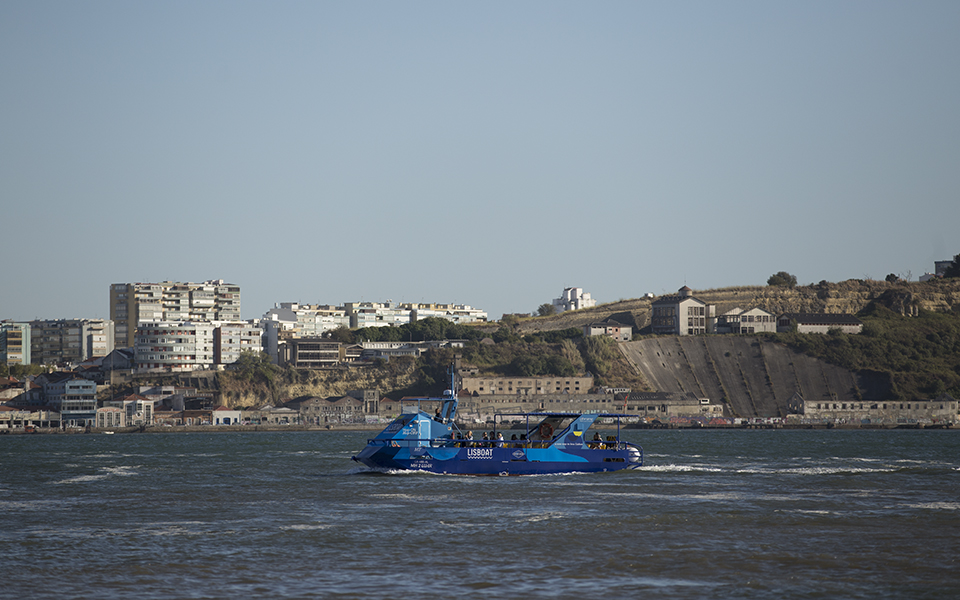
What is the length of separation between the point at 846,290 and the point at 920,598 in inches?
7250

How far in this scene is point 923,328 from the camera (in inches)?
6624

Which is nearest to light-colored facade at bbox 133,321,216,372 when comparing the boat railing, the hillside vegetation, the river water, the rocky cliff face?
the hillside vegetation

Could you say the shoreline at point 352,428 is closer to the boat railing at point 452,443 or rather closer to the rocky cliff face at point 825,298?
the rocky cliff face at point 825,298

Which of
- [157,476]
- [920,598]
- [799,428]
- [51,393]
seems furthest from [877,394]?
[920,598]

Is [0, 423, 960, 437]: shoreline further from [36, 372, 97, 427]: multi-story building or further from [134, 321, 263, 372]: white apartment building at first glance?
[134, 321, 263, 372]: white apartment building

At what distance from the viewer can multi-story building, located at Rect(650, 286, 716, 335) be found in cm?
17300

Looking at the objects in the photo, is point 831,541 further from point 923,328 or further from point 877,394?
point 923,328

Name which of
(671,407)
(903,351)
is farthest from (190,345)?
(903,351)

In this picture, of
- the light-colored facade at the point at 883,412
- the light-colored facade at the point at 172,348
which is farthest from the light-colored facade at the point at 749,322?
the light-colored facade at the point at 172,348

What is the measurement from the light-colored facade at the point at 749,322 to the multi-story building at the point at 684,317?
2404 mm

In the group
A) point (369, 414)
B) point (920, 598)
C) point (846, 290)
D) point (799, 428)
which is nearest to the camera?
point (920, 598)

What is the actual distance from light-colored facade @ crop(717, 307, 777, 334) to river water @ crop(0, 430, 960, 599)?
405ft

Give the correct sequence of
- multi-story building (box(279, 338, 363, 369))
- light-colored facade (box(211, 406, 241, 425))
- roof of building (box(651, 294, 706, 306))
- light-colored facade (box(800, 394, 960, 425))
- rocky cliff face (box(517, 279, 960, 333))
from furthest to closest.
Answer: rocky cliff face (box(517, 279, 960, 333)) → roof of building (box(651, 294, 706, 306)) → multi-story building (box(279, 338, 363, 369)) → light-colored facade (box(800, 394, 960, 425)) → light-colored facade (box(211, 406, 241, 425))

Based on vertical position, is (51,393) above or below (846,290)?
below
